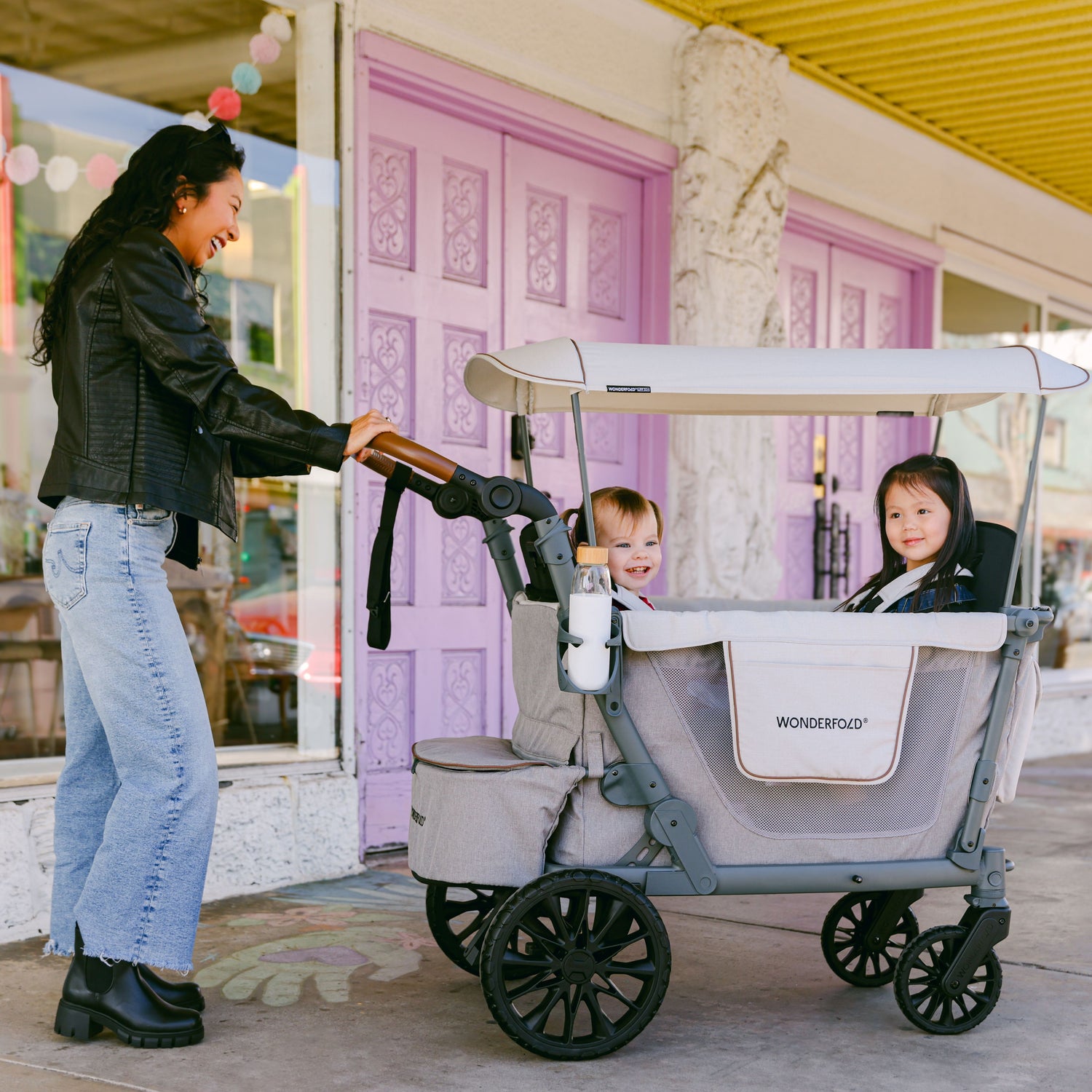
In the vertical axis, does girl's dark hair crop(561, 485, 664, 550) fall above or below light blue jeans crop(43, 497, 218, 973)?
above

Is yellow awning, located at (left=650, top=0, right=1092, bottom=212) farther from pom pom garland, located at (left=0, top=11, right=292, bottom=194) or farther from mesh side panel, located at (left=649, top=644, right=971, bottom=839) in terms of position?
mesh side panel, located at (left=649, top=644, right=971, bottom=839)

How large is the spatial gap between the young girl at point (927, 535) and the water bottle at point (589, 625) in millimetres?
799

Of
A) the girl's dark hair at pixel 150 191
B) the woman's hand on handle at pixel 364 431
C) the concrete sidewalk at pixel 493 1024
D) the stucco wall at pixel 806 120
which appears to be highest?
the stucco wall at pixel 806 120

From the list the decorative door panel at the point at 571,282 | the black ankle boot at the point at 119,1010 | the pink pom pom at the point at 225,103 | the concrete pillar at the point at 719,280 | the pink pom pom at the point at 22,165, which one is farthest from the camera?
the concrete pillar at the point at 719,280

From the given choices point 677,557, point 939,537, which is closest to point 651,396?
point 939,537

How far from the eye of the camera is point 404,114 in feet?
17.1

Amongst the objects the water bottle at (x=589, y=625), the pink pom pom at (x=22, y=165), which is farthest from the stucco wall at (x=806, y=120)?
the water bottle at (x=589, y=625)

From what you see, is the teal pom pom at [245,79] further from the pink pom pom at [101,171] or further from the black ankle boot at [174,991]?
the black ankle boot at [174,991]

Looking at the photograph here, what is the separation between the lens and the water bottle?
2.78 meters

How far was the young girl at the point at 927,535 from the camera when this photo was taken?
10.5 feet

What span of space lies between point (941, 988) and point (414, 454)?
1643 mm

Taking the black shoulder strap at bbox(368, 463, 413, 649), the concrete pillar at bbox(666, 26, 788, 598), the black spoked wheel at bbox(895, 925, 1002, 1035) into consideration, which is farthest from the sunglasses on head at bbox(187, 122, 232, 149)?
the concrete pillar at bbox(666, 26, 788, 598)

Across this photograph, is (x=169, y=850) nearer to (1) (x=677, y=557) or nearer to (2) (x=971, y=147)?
(1) (x=677, y=557)

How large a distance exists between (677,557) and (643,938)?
11.3 feet
